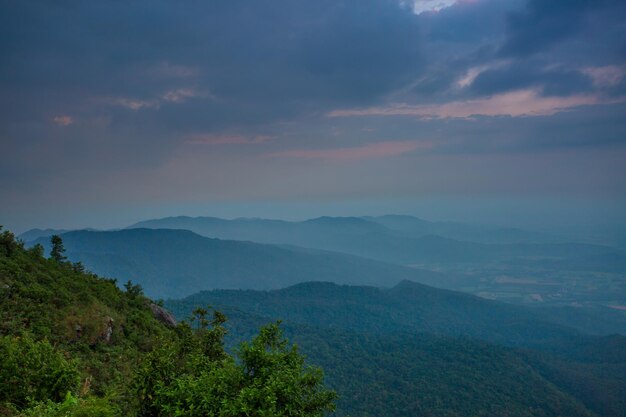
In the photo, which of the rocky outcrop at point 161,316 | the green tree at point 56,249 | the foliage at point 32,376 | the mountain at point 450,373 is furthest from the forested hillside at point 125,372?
the mountain at point 450,373

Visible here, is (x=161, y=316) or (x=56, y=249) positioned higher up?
(x=56, y=249)

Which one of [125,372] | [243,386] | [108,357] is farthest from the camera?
[108,357]

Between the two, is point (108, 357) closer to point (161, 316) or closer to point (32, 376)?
point (32, 376)

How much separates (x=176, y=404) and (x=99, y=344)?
69.4 ft

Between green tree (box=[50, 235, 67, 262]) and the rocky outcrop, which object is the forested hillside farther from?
the rocky outcrop

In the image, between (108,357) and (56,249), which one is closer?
(108,357)

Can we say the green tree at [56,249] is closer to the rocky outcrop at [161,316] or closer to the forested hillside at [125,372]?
the rocky outcrop at [161,316]

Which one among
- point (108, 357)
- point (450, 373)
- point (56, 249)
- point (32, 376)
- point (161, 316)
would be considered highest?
point (56, 249)

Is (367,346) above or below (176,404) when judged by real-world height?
below

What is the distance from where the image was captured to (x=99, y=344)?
103 ft

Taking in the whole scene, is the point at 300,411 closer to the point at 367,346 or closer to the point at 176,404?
the point at 176,404

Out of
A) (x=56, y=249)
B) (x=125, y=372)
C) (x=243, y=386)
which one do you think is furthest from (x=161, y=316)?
(x=243, y=386)

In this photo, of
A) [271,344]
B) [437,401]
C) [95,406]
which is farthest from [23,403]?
[437,401]

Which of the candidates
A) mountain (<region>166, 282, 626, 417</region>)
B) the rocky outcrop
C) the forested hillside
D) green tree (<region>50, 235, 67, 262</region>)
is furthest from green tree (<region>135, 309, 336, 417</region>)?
mountain (<region>166, 282, 626, 417</region>)
